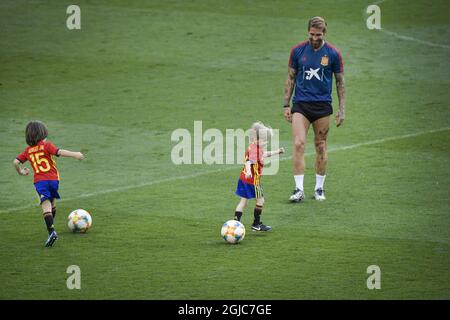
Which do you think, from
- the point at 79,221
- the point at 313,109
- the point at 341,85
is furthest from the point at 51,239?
the point at 341,85

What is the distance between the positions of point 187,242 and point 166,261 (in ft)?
2.86

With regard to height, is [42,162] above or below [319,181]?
below

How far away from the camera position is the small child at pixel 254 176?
12805mm

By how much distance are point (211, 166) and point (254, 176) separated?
420 cm

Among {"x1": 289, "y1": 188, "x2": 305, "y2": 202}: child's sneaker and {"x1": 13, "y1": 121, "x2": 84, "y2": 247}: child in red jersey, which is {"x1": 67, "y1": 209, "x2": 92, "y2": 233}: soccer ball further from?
{"x1": 289, "y1": 188, "x2": 305, "y2": 202}: child's sneaker

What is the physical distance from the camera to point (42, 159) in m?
12.6

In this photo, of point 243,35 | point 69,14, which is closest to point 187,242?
point 243,35

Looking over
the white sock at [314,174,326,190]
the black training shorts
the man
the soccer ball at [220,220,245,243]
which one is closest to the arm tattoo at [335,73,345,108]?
the man

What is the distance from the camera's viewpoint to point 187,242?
1248 centimetres

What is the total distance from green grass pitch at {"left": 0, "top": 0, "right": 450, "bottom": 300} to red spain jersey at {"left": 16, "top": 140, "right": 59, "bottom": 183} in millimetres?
900

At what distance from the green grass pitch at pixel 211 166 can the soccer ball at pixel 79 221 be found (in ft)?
0.45

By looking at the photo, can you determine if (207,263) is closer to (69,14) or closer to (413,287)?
(413,287)

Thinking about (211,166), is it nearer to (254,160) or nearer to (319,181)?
(319,181)

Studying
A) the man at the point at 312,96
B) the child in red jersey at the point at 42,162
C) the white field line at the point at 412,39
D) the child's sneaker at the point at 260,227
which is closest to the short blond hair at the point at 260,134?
the child's sneaker at the point at 260,227
